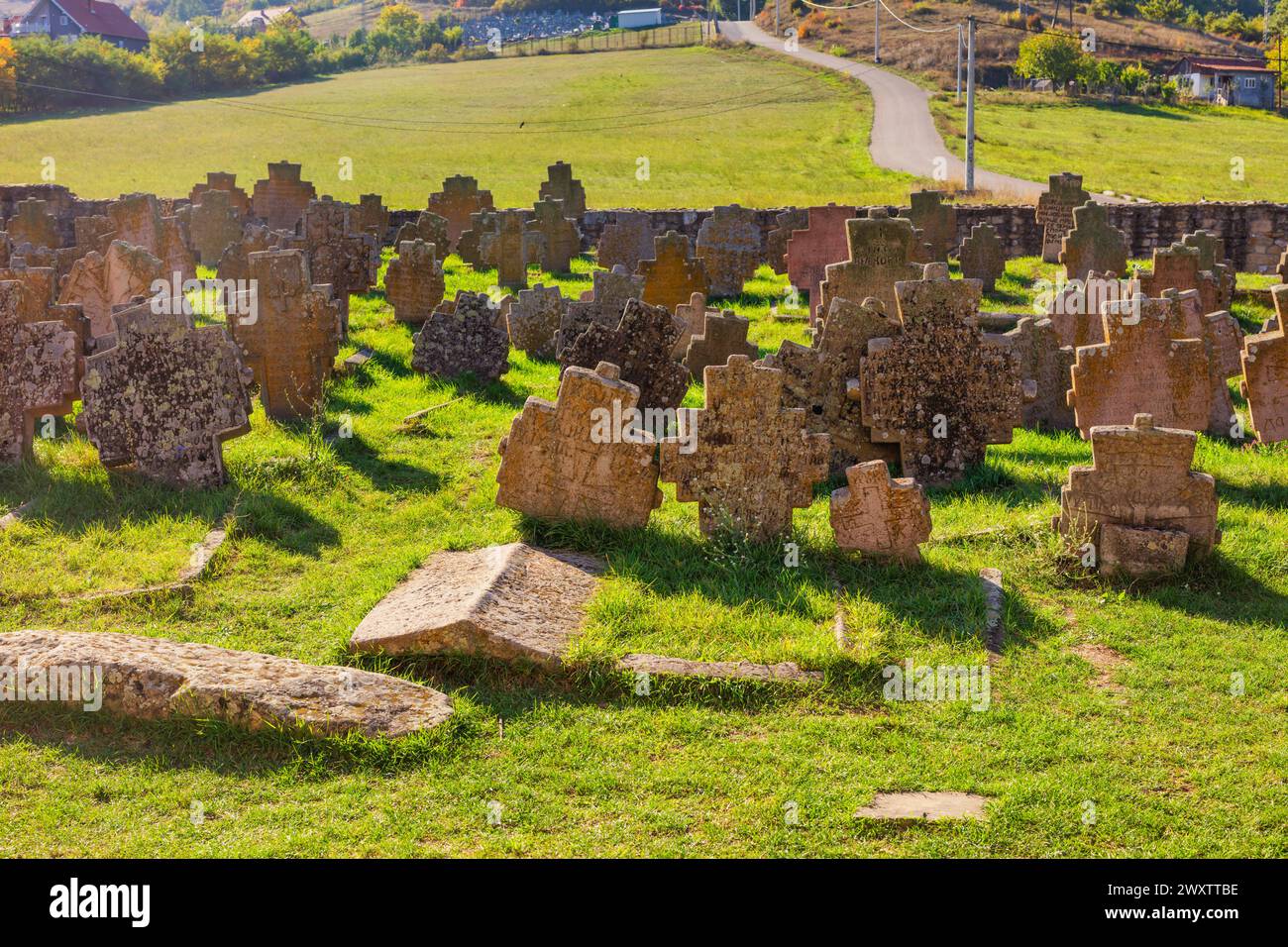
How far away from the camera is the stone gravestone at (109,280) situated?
14.5 metres

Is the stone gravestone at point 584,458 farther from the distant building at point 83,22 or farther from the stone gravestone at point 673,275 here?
the distant building at point 83,22

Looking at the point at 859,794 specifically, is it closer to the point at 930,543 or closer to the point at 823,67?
the point at 930,543

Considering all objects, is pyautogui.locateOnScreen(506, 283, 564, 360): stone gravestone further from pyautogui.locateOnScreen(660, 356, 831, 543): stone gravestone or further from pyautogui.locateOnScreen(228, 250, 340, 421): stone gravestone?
pyautogui.locateOnScreen(660, 356, 831, 543): stone gravestone

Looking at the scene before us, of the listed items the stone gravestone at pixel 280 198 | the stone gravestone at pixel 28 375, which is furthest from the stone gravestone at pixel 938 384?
the stone gravestone at pixel 280 198

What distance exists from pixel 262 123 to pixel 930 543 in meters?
57.4

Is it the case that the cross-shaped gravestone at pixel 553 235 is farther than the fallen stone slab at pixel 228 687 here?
Yes

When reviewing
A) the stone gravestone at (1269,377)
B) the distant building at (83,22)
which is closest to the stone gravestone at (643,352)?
the stone gravestone at (1269,377)

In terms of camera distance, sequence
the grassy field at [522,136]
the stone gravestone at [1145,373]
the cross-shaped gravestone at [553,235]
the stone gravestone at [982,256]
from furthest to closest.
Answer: the grassy field at [522,136]
the cross-shaped gravestone at [553,235]
the stone gravestone at [982,256]
the stone gravestone at [1145,373]

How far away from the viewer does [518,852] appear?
5684 millimetres

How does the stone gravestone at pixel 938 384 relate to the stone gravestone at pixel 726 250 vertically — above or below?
below

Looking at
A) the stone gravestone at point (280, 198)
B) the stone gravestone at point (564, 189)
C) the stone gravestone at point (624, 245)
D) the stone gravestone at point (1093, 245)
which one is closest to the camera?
the stone gravestone at point (1093, 245)

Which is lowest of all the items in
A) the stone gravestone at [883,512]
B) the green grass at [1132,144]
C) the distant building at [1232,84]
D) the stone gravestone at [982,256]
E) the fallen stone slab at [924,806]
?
the fallen stone slab at [924,806]

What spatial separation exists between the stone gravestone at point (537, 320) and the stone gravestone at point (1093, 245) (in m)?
8.18
